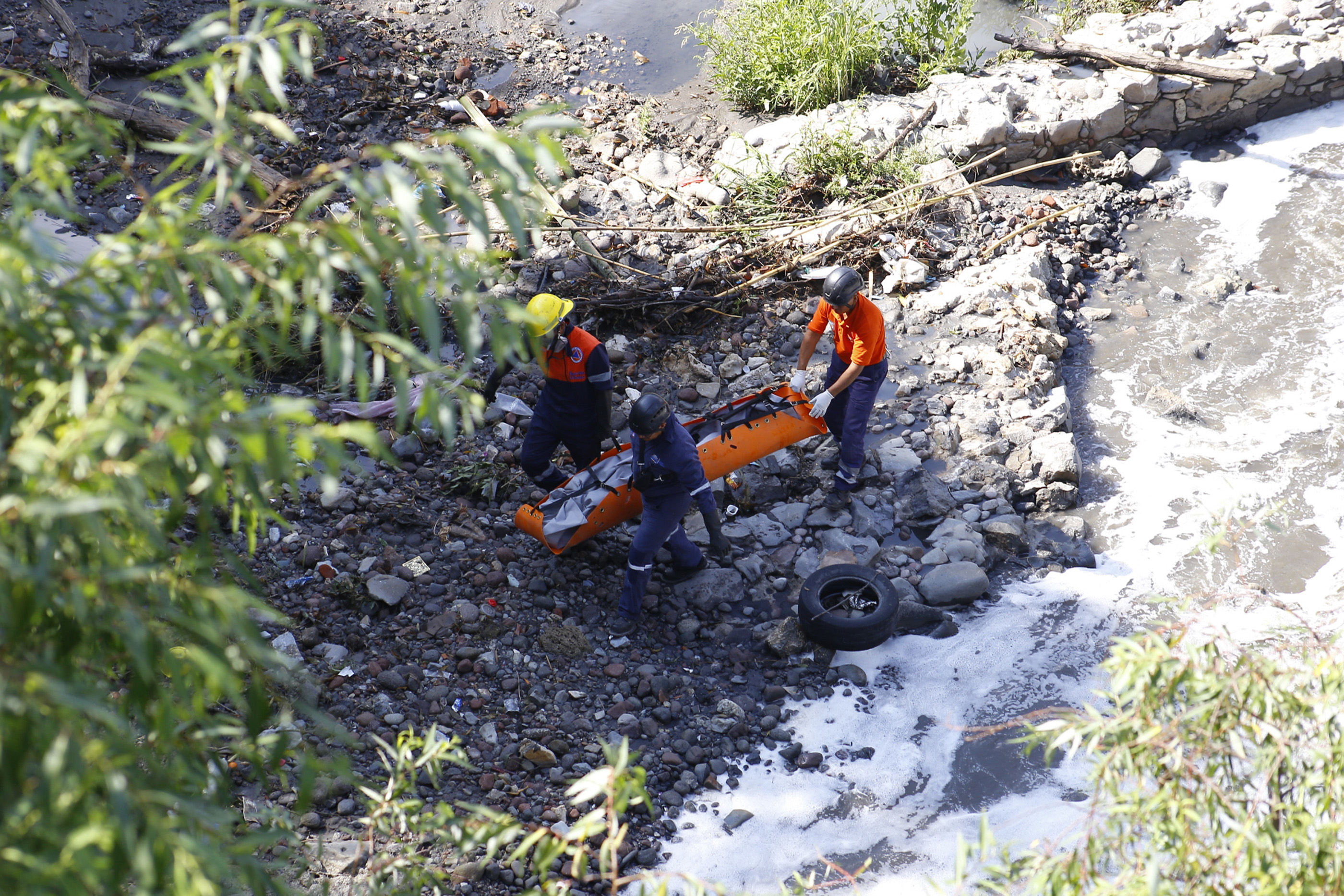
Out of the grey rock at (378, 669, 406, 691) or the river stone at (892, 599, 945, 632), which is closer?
the grey rock at (378, 669, 406, 691)

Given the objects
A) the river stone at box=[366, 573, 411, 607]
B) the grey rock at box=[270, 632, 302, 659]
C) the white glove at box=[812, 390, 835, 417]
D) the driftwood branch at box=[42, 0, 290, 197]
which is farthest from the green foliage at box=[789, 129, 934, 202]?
the grey rock at box=[270, 632, 302, 659]

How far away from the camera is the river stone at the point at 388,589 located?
492cm

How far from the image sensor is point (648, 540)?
5035 millimetres

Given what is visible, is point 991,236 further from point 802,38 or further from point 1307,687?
point 1307,687

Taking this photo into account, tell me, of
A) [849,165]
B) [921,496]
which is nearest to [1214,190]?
[849,165]

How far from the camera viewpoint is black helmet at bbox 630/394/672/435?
459cm

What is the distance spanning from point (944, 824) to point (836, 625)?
1.11 meters

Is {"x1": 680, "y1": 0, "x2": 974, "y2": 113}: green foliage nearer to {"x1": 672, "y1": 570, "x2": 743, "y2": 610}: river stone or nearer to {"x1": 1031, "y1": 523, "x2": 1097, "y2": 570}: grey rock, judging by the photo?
{"x1": 1031, "y1": 523, "x2": 1097, "y2": 570}: grey rock

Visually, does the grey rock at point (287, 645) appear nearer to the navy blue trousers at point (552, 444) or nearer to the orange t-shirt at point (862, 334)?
the navy blue trousers at point (552, 444)

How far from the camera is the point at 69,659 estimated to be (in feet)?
5.79

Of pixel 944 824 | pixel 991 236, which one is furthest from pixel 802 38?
pixel 944 824

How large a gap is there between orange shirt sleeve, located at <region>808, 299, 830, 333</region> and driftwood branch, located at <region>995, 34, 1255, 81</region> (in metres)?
5.34

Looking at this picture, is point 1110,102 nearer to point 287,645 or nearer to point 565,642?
point 565,642

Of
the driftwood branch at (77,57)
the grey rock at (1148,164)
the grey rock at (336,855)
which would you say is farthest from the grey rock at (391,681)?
the grey rock at (1148,164)
